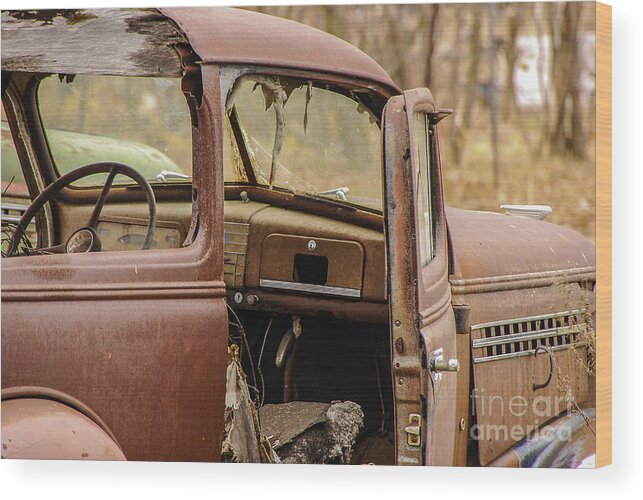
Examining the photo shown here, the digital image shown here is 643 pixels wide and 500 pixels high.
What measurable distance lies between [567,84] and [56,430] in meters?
2.52

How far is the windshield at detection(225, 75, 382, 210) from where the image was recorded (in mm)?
4109

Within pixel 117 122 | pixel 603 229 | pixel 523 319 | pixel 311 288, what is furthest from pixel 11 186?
pixel 603 229

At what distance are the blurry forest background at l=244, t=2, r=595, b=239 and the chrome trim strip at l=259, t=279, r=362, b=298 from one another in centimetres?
57

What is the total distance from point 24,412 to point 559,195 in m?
2.36

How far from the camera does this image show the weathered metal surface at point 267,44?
3986mm

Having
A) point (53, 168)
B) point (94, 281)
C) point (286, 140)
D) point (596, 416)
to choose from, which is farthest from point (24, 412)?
point (596, 416)

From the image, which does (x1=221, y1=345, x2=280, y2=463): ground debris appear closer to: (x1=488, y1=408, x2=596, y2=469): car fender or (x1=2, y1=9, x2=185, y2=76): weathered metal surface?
(x1=488, y1=408, x2=596, y2=469): car fender

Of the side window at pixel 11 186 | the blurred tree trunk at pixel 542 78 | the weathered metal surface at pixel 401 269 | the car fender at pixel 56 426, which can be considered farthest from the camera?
the side window at pixel 11 186

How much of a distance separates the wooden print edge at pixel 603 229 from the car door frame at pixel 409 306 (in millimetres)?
686

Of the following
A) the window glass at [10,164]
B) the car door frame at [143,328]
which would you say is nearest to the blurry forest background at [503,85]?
the car door frame at [143,328]

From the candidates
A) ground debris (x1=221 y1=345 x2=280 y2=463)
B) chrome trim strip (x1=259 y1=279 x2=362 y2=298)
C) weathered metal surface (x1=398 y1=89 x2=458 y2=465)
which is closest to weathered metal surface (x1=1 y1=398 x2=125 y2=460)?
ground debris (x1=221 y1=345 x2=280 y2=463)

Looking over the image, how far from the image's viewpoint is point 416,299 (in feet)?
12.1

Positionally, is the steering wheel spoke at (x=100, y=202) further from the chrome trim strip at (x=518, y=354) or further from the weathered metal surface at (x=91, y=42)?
the chrome trim strip at (x=518, y=354)

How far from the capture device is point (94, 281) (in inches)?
154
